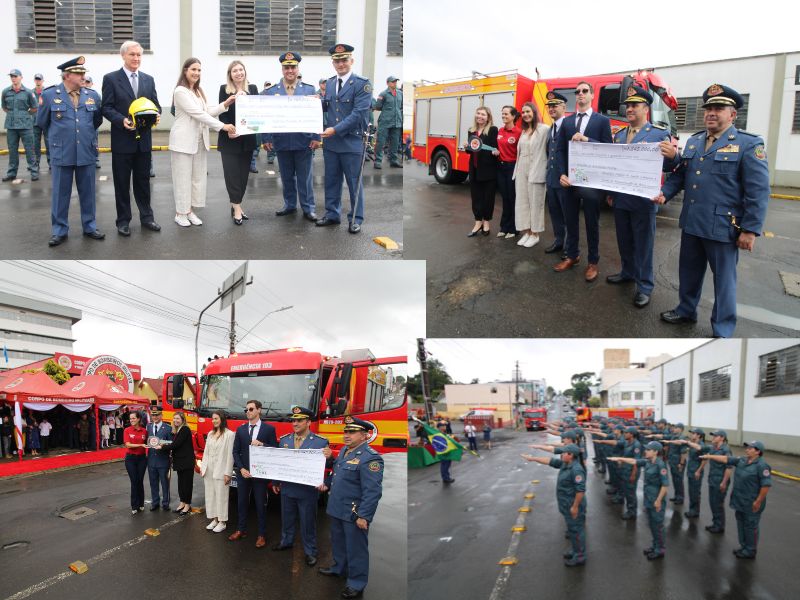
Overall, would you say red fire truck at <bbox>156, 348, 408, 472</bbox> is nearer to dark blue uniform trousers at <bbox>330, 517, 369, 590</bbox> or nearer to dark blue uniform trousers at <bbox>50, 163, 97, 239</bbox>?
dark blue uniform trousers at <bbox>330, 517, 369, 590</bbox>

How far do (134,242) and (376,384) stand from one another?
316 cm

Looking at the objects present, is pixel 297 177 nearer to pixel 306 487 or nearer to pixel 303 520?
pixel 306 487

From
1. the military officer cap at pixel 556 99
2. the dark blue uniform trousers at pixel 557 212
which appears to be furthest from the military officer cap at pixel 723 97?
the dark blue uniform trousers at pixel 557 212

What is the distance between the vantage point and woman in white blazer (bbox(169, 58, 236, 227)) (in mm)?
5582

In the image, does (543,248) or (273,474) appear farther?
(543,248)

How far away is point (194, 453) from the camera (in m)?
6.38

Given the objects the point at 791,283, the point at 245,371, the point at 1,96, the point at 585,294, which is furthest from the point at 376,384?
the point at 1,96

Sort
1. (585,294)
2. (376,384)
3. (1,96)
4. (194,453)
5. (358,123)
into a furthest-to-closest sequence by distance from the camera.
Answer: (1,96), (376,384), (194,453), (358,123), (585,294)

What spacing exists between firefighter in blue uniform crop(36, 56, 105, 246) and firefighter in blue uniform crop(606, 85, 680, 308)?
512cm

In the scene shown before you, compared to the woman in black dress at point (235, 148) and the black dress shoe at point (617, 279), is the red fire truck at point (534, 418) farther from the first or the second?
the woman in black dress at point (235, 148)

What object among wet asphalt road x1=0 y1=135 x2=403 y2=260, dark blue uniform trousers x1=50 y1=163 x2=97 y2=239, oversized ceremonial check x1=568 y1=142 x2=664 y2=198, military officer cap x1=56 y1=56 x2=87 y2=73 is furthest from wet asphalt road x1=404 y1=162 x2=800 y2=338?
→ military officer cap x1=56 y1=56 x2=87 y2=73

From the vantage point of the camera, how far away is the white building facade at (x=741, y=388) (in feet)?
32.8

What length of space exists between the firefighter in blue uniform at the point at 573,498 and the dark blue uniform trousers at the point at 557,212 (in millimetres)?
2280

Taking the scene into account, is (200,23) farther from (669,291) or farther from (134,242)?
(669,291)
